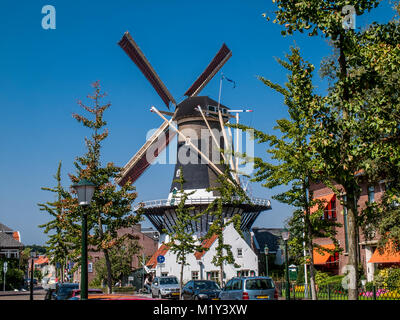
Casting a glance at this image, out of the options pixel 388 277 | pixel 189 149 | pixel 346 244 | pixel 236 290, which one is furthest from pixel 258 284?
pixel 189 149

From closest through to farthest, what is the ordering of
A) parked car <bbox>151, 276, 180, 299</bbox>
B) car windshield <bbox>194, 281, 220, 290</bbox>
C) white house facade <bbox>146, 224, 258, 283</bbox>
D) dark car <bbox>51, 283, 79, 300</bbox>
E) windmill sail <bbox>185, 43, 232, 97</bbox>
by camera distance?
dark car <bbox>51, 283, 79, 300</bbox>, car windshield <bbox>194, 281, 220, 290</bbox>, parked car <bbox>151, 276, 180, 299</bbox>, white house facade <bbox>146, 224, 258, 283</bbox>, windmill sail <bbox>185, 43, 232, 97</bbox>

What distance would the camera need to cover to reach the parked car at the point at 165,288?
3447cm

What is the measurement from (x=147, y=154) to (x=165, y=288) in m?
24.8

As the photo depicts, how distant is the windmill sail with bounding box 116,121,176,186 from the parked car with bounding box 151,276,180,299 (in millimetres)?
21069

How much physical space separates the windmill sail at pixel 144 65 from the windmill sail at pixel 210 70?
10.9 feet

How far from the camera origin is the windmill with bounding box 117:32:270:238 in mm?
54562

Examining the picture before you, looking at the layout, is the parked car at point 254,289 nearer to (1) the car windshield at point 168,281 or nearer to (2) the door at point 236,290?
(2) the door at point 236,290

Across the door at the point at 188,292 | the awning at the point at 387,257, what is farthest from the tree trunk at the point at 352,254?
the door at the point at 188,292

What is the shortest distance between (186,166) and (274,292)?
36250 mm

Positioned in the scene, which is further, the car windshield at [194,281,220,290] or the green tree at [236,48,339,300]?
the car windshield at [194,281,220,290]

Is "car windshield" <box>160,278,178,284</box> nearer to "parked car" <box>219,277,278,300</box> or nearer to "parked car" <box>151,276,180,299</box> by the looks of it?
"parked car" <box>151,276,180,299</box>

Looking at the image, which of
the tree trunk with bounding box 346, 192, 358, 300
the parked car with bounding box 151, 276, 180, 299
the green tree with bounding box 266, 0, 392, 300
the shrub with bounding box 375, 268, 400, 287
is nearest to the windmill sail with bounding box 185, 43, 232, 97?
the parked car with bounding box 151, 276, 180, 299

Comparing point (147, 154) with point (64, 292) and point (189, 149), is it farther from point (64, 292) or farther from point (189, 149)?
point (64, 292)

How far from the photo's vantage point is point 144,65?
56.9 meters
